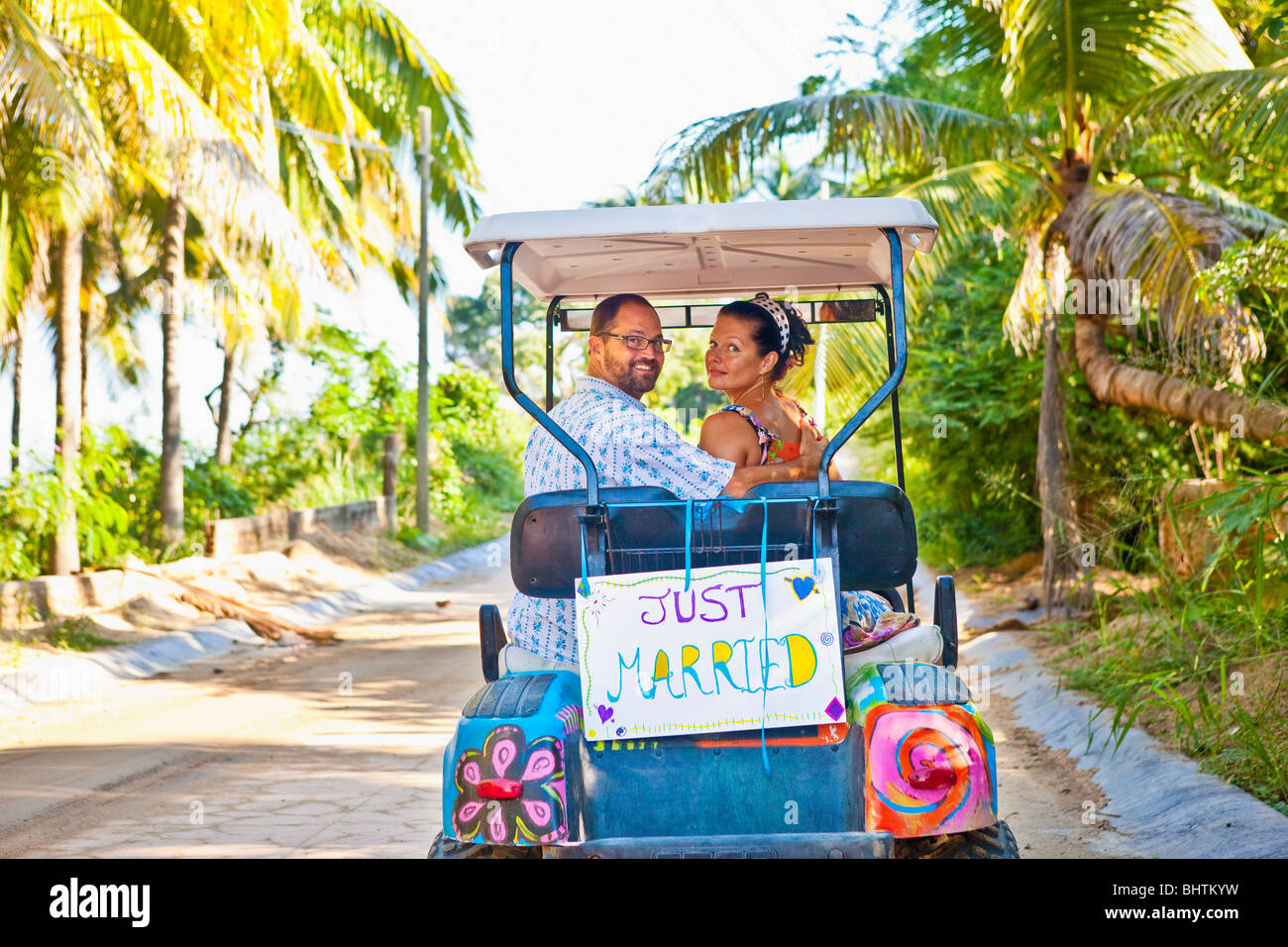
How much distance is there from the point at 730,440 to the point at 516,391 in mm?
663

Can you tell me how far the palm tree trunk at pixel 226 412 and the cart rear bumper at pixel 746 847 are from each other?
55.8 ft

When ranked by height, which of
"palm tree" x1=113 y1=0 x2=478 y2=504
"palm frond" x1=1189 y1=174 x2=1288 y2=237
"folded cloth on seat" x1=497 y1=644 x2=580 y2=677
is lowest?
"folded cloth on seat" x1=497 y1=644 x2=580 y2=677

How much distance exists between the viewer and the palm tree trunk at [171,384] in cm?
1397

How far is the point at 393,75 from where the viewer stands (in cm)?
1838

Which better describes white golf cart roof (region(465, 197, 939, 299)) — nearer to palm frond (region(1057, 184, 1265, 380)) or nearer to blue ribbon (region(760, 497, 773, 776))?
blue ribbon (region(760, 497, 773, 776))

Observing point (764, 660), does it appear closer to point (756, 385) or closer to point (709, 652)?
point (709, 652)

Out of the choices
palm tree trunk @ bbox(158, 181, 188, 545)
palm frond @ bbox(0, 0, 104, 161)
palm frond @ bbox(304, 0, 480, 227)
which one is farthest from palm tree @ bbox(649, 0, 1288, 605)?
palm frond @ bbox(304, 0, 480, 227)

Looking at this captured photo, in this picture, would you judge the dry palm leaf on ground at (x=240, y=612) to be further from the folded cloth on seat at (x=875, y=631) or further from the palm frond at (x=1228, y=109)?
the folded cloth on seat at (x=875, y=631)

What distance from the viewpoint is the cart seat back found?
309cm

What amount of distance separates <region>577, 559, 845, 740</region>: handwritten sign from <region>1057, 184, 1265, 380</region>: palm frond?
18.0 feet
